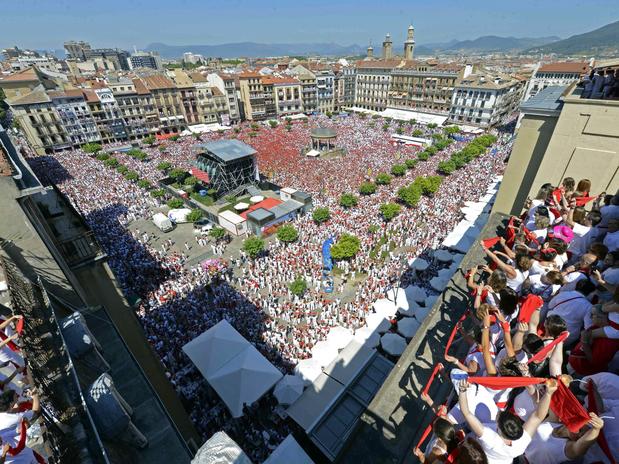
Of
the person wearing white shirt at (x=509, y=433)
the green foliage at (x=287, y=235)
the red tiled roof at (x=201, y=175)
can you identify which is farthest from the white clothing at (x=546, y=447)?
the red tiled roof at (x=201, y=175)

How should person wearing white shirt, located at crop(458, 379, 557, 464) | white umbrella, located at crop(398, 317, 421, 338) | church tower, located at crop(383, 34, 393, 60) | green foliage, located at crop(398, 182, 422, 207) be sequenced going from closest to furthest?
person wearing white shirt, located at crop(458, 379, 557, 464) < white umbrella, located at crop(398, 317, 421, 338) < green foliage, located at crop(398, 182, 422, 207) < church tower, located at crop(383, 34, 393, 60)

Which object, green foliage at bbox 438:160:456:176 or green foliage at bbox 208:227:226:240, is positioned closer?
green foliage at bbox 208:227:226:240

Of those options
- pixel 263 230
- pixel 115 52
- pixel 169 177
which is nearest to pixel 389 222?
pixel 263 230

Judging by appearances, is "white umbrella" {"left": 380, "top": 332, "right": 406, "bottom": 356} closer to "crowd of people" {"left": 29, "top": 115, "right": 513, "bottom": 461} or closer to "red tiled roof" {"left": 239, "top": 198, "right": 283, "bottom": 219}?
"crowd of people" {"left": 29, "top": 115, "right": 513, "bottom": 461}

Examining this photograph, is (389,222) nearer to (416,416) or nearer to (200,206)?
(200,206)

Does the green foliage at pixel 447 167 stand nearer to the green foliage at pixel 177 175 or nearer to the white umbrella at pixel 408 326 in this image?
the white umbrella at pixel 408 326

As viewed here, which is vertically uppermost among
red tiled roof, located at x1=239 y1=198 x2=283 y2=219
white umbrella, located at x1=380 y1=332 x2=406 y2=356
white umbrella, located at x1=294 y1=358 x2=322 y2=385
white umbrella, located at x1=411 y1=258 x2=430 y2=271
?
white umbrella, located at x1=380 y1=332 x2=406 y2=356

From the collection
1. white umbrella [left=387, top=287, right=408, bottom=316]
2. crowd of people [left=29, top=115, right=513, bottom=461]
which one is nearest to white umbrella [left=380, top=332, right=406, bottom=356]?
white umbrella [left=387, top=287, right=408, bottom=316]
